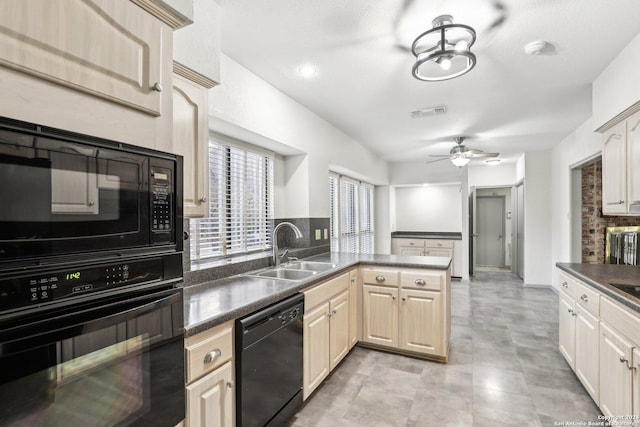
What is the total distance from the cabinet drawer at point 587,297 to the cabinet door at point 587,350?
4 cm

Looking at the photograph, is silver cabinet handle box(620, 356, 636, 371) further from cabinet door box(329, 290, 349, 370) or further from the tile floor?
cabinet door box(329, 290, 349, 370)

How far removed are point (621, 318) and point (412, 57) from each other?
2.05 meters

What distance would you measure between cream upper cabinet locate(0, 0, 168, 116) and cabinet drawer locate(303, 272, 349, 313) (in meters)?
1.53

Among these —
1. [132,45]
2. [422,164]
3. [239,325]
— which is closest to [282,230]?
[239,325]

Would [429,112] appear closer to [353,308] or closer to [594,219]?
[353,308]

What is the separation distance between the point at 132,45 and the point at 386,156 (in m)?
5.42

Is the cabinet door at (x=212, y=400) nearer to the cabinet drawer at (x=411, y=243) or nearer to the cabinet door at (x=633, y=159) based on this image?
the cabinet door at (x=633, y=159)

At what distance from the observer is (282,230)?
3.42m

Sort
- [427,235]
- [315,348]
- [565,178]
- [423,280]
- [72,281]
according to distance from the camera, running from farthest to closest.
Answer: [427,235] → [565,178] → [423,280] → [315,348] → [72,281]

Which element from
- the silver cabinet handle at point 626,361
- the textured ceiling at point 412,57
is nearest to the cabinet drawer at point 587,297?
the silver cabinet handle at point 626,361

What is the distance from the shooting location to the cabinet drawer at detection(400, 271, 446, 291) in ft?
9.32

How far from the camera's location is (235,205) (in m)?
2.72

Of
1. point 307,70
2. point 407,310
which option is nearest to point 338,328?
point 407,310

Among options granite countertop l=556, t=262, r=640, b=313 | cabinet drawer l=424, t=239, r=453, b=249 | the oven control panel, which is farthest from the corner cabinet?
cabinet drawer l=424, t=239, r=453, b=249
